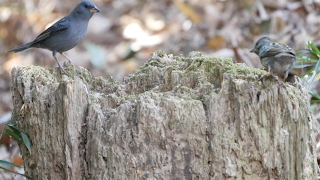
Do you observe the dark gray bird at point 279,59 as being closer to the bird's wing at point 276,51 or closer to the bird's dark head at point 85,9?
the bird's wing at point 276,51

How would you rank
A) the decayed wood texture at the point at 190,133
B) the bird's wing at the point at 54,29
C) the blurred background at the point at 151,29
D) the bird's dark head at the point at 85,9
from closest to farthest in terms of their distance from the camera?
the decayed wood texture at the point at 190,133 → the bird's wing at the point at 54,29 → the bird's dark head at the point at 85,9 → the blurred background at the point at 151,29

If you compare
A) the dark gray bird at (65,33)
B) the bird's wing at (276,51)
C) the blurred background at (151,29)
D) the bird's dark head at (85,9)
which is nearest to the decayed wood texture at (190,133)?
the bird's wing at (276,51)

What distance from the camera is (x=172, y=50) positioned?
33.0 feet

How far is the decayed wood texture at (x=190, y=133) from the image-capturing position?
11.3 ft

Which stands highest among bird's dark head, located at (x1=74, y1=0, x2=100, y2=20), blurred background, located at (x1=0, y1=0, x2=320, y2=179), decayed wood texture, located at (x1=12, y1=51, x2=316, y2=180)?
blurred background, located at (x1=0, y1=0, x2=320, y2=179)

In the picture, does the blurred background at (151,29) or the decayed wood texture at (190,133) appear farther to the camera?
the blurred background at (151,29)

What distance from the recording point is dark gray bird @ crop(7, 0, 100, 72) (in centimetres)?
561

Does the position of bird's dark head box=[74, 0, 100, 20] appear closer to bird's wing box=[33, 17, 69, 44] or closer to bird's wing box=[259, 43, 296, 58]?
bird's wing box=[33, 17, 69, 44]

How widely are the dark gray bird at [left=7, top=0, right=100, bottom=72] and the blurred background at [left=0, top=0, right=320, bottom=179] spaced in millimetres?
2769

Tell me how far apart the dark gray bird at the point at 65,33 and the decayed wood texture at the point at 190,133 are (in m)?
2.01

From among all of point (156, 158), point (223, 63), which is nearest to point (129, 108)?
point (156, 158)

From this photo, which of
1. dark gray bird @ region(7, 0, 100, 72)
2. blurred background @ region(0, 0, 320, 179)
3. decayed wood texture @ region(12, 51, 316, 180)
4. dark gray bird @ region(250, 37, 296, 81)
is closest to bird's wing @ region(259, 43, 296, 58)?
dark gray bird @ region(250, 37, 296, 81)

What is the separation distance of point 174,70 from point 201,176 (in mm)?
911

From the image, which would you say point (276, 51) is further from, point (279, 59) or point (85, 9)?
point (85, 9)
